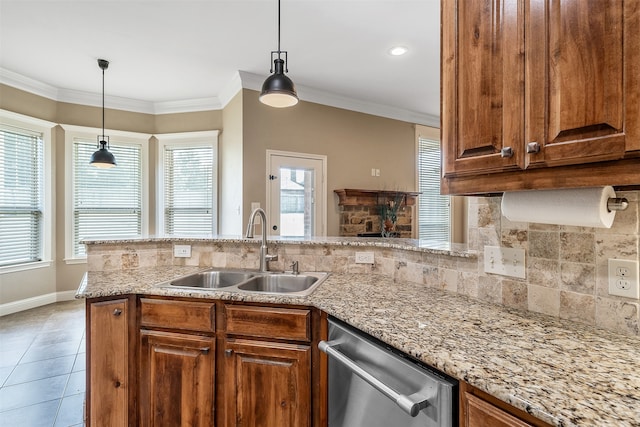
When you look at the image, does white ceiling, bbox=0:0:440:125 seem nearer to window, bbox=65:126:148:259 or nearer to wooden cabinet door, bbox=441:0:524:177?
window, bbox=65:126:148:259

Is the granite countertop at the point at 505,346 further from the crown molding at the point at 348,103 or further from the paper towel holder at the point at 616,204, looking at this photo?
the crown molding at the point at 348,103

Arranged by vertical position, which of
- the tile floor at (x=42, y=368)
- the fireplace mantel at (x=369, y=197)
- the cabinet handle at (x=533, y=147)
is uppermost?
the fireplace mantel at (x=369, y=197)

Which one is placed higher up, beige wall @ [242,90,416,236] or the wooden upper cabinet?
beige wall @ [242,90,416,236]

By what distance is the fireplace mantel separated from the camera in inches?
184

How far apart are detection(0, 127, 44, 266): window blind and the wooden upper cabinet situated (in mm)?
5099

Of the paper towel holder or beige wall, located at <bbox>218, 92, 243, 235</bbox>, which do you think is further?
beige wall, located at <bbox>218, 92, 243, 235</bbox>

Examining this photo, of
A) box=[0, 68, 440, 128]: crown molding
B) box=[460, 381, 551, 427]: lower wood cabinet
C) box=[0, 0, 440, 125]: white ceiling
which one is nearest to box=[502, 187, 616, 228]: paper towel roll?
box=[460, 381, 551, 427]: lower wood cabinet

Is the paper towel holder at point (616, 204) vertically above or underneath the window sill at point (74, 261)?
above

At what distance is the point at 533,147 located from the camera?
957mm

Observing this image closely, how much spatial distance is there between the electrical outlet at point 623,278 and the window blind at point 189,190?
4474 millimetres

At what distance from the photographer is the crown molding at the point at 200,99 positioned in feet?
13.2

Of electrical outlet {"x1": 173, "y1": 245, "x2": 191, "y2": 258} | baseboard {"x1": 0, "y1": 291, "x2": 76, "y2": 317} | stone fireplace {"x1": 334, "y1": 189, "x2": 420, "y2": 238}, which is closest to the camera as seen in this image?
electrical outlet {"x1": 173, "y1": 245, "x2": 191, "y2": 258}

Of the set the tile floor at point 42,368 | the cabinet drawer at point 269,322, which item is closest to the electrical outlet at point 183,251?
the cabinet drawer at point 269,322

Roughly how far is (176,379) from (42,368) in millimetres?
1904
